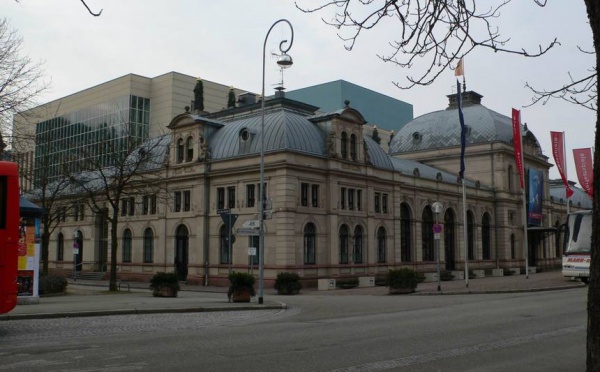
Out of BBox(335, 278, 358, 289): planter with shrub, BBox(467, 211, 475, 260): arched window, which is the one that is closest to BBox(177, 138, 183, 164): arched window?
BBox(335, 278, 358, 289): planter with shrub

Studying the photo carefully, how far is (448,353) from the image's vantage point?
10828 mm

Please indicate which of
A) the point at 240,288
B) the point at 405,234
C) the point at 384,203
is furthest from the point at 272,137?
the point at 240,288

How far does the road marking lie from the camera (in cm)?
940

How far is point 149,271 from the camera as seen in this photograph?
1844 inches

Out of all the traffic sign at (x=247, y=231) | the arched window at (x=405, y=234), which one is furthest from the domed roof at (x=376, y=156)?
the traffic sign at (x=247, y=231)

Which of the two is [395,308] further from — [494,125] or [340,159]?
[494,125]

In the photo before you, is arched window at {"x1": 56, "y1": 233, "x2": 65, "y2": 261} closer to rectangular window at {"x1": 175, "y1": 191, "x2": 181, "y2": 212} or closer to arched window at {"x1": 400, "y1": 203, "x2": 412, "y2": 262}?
rectangular window at {"x1": 175, "y1": 191, "x2": 181, "y2": 212}

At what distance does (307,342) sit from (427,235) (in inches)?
1676

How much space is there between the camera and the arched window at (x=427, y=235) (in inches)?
2074

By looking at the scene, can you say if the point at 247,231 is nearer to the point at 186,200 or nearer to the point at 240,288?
the point at 240,288

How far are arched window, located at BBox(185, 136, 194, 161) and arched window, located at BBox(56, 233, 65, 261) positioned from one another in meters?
20.5

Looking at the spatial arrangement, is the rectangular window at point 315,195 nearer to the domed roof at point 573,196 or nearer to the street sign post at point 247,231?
the street sign post at point 247,231

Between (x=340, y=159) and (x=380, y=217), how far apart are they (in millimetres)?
6231

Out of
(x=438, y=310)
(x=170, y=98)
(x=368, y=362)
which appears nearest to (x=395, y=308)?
(x=438, y=310)
